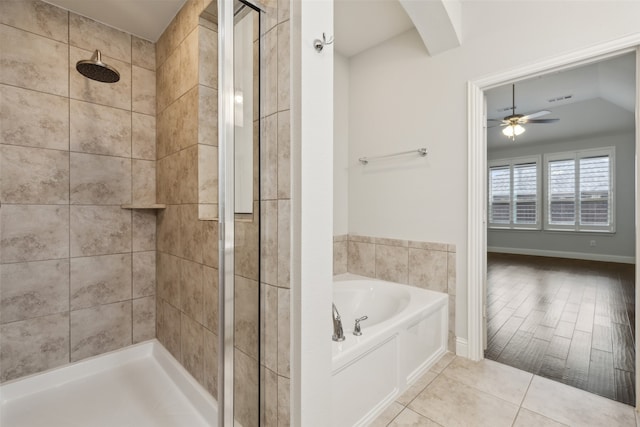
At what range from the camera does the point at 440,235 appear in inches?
89.0

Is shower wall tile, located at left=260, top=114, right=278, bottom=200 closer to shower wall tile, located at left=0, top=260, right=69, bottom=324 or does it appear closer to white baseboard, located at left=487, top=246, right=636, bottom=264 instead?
shower wall tile, located at left=0, top=260, right=69, bottom=324

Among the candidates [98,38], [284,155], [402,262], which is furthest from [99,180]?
[402,262]

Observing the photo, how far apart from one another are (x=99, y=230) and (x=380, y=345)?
2.06 meters

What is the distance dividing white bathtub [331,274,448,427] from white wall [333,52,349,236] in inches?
25.4

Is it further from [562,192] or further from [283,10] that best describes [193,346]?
[562,192]

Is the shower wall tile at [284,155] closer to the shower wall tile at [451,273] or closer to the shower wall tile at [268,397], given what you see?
the shower wall tile at [268,397]

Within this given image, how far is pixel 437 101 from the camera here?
2275mm

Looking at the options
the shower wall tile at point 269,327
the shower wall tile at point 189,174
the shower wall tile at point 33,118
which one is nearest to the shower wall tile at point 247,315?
the shower wall tile at point 269,327

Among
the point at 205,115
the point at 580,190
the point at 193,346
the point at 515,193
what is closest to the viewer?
the point at 205,115

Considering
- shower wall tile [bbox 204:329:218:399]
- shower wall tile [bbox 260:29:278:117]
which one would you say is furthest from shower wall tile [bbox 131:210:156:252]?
shower wall tile [bbox 260:29:278:117]

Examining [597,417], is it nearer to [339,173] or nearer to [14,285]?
[339,173]

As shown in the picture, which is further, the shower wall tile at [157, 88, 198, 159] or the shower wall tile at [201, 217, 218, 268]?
the shower wall tile at [157, 88, 198, 159]

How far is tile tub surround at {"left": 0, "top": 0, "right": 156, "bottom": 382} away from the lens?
5.64ft

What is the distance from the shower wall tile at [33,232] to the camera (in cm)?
171
